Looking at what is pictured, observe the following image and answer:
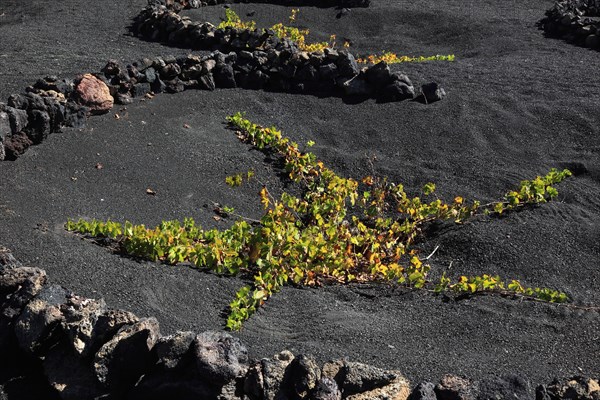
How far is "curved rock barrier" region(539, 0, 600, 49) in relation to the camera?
12.1m

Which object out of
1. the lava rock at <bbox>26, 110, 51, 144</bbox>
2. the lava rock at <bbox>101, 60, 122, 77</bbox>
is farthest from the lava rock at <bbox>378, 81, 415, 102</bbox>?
the lava rock at <bbox>26, 110, 51, 144</bbox>

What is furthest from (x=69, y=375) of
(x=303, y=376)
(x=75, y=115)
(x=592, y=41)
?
(x=592, y=41)

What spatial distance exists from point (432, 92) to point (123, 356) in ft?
18.6

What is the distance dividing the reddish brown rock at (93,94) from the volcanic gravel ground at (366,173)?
0.13 meters

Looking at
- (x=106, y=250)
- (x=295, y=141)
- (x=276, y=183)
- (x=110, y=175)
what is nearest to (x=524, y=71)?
(x=295, y=141)

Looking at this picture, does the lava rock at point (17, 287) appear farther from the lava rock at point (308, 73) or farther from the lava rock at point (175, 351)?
the lava rock at point (308, 73)

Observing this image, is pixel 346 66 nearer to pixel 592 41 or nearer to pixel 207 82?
pixel 207 82

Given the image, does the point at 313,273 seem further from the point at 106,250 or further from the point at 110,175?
the point at 110,175

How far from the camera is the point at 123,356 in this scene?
438 centimetres

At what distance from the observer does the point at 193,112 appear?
8867mm

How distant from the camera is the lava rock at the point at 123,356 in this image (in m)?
4.37

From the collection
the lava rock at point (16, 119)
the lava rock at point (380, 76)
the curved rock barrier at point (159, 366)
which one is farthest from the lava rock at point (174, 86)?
the curved rock barrier at point (159, 366)

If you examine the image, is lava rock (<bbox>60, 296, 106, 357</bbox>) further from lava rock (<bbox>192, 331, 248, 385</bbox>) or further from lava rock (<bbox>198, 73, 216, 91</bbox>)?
lava rock (<bbox>198, 73, 216, 91</bbox>)

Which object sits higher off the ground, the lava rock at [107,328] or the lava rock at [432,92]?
the lava rock at [107,328]
